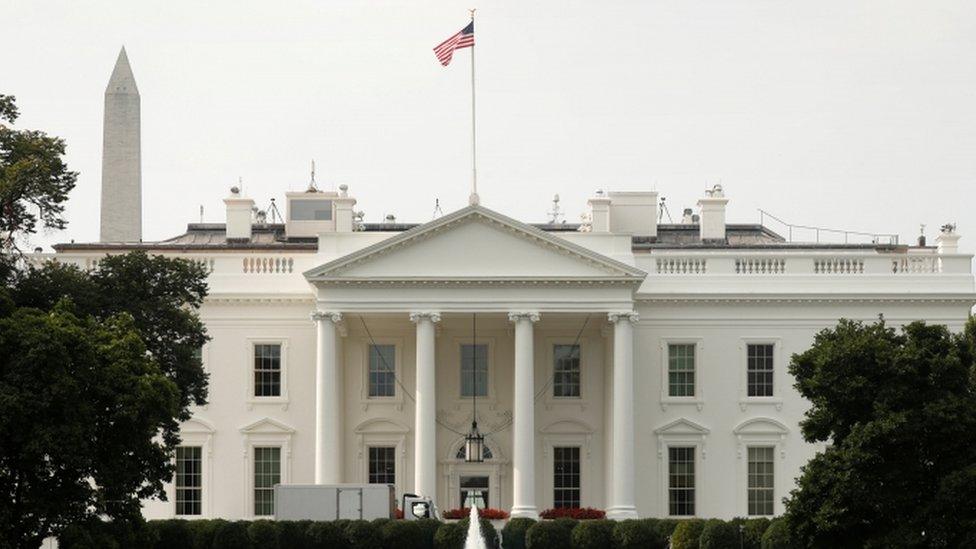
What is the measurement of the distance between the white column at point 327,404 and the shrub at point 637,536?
11.1 meters

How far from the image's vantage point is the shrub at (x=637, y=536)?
216ft

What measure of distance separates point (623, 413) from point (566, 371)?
4.07 metres

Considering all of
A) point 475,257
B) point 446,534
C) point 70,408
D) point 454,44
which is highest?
point 454,44

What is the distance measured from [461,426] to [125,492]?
22.1 m

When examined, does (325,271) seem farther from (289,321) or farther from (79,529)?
(79,529)

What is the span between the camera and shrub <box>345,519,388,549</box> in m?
64.9

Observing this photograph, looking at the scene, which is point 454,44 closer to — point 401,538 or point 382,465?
point 382,465

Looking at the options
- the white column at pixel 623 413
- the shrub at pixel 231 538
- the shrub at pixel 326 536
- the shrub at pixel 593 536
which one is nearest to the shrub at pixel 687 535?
the shrub at pixel 593 536

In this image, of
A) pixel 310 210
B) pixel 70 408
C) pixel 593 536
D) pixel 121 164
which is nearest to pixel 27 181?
pixel 70 408

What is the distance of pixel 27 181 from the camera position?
188 ft

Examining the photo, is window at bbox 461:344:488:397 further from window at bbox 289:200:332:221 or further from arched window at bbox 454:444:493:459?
window at bbox 289:200:332:221

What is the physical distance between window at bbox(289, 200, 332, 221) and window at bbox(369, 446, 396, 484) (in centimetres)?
1273

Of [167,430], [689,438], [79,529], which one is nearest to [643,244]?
[689,438]

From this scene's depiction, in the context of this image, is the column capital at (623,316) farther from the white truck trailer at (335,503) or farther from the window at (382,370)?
the white truck trailer at (335,503)
